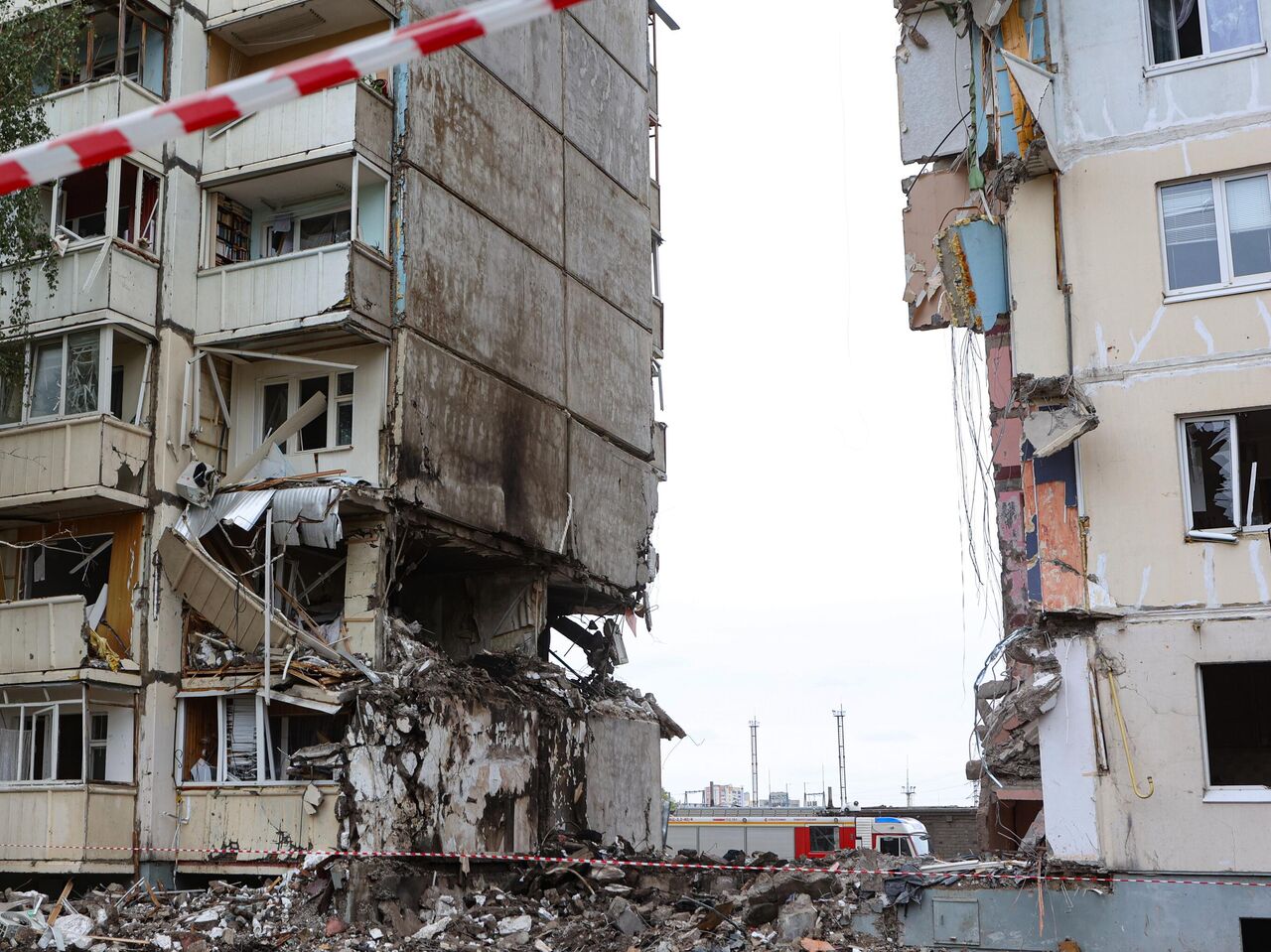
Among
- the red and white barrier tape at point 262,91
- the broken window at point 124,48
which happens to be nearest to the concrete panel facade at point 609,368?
the broken window at point 124,48

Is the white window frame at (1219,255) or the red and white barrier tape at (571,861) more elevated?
the white window frame at (1219,255)

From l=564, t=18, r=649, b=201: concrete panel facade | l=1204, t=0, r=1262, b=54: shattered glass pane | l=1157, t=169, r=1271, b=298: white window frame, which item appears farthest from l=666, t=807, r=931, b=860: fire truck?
l=1204, t=0, r=1262, b=54: shattered glass pane

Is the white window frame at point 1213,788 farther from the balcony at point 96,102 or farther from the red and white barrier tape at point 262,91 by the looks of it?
the balcony at point 96,102

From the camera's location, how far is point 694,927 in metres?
19.2

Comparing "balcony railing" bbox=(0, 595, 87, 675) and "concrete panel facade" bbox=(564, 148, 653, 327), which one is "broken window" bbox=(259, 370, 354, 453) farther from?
"concrete panel facade" bbox=(564, 148, 653, 327)

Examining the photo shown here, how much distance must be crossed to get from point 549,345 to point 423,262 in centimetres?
491

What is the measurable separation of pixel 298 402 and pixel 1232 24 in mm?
16636

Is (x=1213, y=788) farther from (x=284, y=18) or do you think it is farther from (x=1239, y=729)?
(x=284, y=18)

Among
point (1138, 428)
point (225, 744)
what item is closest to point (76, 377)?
point (225, 744)

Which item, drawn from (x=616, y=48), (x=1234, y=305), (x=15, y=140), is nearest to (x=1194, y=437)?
(x=1234, y=305)

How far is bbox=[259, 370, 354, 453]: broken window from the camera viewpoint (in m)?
25.6

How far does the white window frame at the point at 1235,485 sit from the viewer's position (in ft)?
53.0

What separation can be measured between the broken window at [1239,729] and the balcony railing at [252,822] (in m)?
13.0

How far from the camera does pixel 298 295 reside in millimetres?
24781
